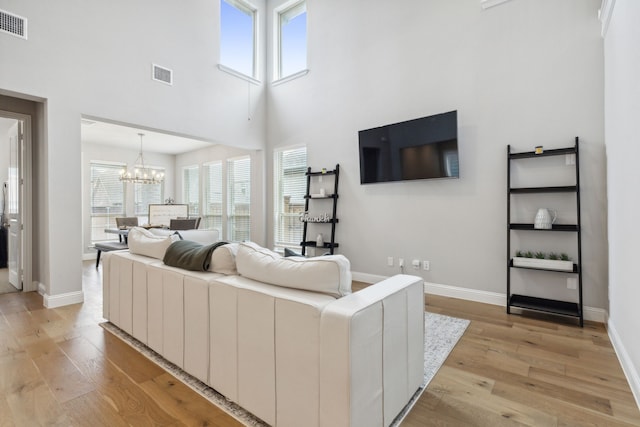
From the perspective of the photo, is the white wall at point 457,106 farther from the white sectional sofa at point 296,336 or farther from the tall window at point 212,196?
the tall window at point 212,196

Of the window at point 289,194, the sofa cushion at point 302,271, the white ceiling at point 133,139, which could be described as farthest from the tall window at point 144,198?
the sofa cushion at point 302,271

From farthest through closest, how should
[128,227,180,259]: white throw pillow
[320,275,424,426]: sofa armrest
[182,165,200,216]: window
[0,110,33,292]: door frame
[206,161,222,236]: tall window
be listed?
[182,165,200,216]: window → [206,161,222,236]: tall window → [0,110,33,292]: door frame → [128,227,180,259]: white throw pillow → [320,275,424,426]: sofa armrest

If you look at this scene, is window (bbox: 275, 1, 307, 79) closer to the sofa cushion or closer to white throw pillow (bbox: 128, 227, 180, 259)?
white throw pillow (bbox: 128, 227, 180, 259)

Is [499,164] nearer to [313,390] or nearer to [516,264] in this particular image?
[516,264]

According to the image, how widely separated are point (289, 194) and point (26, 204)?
3613mm

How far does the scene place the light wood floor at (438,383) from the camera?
1604 millimetres

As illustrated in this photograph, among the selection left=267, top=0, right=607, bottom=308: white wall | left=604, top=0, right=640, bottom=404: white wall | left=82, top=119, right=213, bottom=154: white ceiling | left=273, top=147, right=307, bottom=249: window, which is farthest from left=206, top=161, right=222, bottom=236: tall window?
left=604, top=0, right=640, bottom=404: white wall

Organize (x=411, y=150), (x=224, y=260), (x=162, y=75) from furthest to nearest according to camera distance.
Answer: (x=162, y=75) → (x=411, y=150) → (x=224, y=260)

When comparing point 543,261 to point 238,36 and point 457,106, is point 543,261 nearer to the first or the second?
point 457,106

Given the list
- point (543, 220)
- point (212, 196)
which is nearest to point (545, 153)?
point (543, 220)

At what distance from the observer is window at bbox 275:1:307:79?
5469mm

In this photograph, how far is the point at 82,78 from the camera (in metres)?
3.53

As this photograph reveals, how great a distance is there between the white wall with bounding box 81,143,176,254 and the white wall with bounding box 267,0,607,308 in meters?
5.21

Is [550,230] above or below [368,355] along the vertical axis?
above
